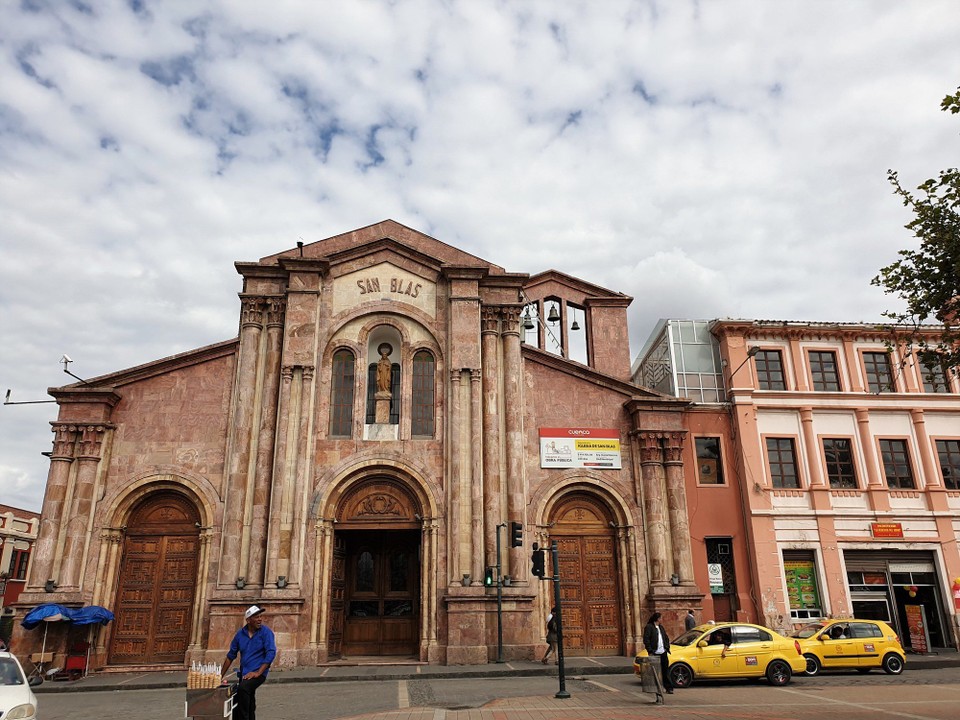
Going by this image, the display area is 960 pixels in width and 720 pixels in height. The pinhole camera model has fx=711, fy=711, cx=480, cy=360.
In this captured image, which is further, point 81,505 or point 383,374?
point 383,374

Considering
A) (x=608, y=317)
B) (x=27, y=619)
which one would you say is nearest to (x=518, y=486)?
(x=608, y=317)

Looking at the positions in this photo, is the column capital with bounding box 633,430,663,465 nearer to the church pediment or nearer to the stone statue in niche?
the church pediment

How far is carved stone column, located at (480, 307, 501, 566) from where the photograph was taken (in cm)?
2228

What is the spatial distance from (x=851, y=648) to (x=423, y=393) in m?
14.7

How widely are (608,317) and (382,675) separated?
1773 centimetres

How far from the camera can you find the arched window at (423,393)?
78.2ft

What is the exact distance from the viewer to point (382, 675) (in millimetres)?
19078

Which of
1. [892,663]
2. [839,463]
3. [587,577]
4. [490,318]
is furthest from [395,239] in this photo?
[892,663]

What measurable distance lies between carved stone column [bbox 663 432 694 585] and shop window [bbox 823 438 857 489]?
19.6ft

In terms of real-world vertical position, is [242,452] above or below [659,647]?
above

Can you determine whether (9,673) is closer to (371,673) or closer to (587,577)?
(371,673)

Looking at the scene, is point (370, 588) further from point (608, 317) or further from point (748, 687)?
point (608, 317)

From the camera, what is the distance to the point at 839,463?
26.5 meters

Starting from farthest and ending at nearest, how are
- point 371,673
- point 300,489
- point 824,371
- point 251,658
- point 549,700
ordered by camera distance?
1. point 824,371
2. point 300,489
3. point 371,673
4. point 549,700
5. point 251,658
